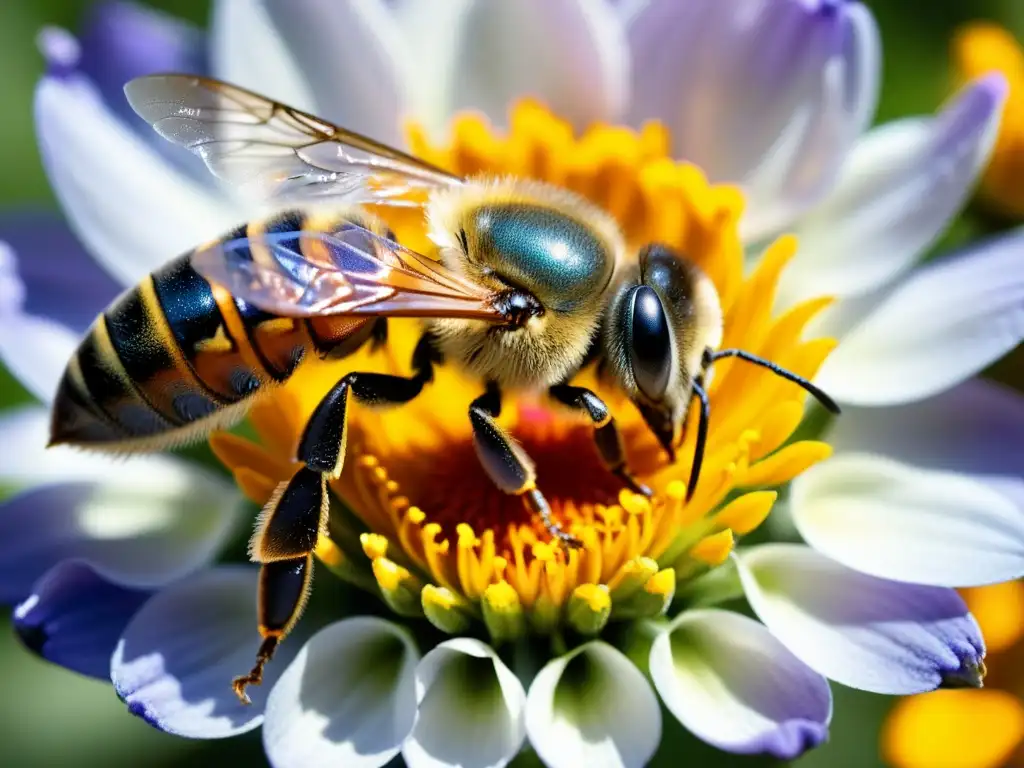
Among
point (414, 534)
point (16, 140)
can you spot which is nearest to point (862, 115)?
point (414, 534)

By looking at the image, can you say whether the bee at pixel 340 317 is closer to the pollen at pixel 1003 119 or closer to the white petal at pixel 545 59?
the white petal at pixel 545 59

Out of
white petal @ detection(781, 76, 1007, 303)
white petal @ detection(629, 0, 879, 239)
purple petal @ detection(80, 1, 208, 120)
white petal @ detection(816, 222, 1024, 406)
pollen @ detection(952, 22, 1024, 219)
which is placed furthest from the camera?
pollen @ detection(952, 22, 1024, 219)

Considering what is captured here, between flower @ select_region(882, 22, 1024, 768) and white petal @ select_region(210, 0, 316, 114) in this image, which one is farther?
white petal @ select_region(210, 0, 316, 114)

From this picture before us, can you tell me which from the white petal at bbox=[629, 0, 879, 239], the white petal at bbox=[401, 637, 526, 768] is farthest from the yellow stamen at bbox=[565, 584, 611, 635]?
the white petal at bbox=[629, 0, 879, 239]

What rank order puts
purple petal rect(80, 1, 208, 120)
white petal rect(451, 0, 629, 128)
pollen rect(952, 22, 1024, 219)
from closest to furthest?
white petal rect(451, 0, 629, 128)
purple petal rect(80, 1, 208, 120)
pollen rect(952, 22, 1024, 219)

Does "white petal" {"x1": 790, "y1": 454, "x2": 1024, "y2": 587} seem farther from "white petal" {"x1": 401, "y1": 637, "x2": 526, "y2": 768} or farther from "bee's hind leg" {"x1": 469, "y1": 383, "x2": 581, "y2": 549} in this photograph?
"white petal" {"x1": 401, "y1": 637, "x2": 526, "y2": 768}

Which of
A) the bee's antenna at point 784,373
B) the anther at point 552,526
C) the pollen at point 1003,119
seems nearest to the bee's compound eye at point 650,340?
the bee's antenna at point 784,373
